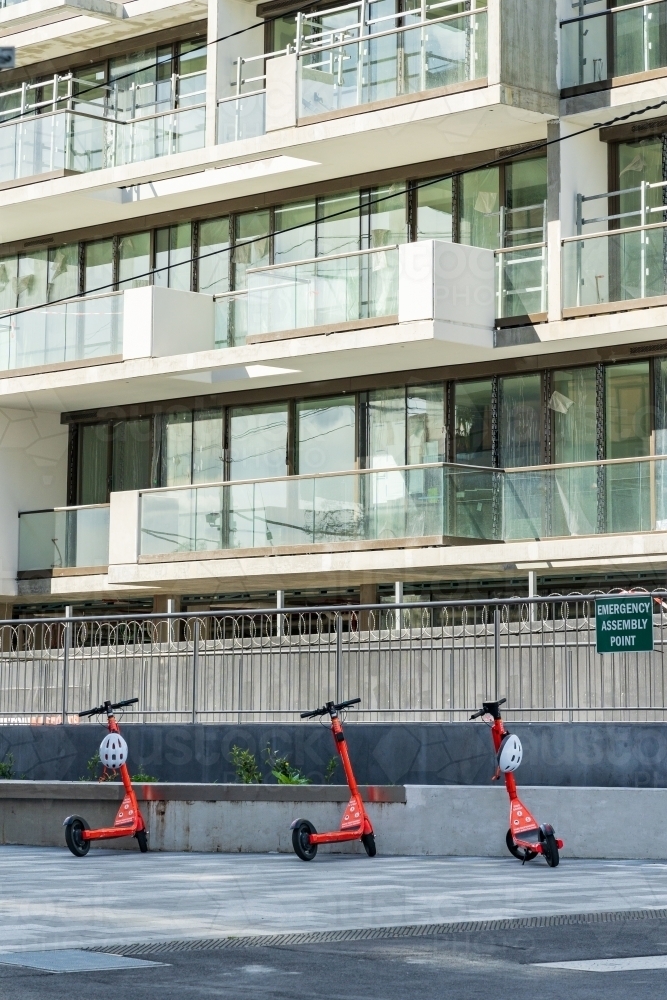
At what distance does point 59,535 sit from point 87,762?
14.5 m

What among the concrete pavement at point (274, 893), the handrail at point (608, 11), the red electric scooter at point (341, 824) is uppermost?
the handrail at point (608, 11)

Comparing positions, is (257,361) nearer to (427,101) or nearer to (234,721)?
(427,101)

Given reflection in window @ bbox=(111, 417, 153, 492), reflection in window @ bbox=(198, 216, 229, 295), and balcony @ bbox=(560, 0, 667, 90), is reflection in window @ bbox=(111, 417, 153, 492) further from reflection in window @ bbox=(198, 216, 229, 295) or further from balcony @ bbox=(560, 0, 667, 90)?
balcony @ bbox=(560, 0, 667, 90)

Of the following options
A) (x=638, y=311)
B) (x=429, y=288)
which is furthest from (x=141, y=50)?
(x=638, y=311)

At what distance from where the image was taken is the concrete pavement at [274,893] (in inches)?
453

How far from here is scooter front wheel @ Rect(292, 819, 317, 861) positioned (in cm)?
1609

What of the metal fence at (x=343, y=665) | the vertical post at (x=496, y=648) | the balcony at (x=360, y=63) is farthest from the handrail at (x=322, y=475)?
the vertical post at (x=496, y=648)

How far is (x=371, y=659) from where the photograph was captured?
18.4m

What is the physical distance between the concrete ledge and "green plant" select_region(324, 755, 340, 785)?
818mm

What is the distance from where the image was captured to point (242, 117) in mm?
31094

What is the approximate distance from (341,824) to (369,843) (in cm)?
34

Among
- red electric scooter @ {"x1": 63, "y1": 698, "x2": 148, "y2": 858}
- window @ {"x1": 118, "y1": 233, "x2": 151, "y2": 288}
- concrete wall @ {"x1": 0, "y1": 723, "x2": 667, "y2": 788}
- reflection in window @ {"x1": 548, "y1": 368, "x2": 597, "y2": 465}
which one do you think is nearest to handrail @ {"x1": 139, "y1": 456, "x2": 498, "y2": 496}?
reflection in window @ {"x1": 548, "y1": 368, "x2": 597, "y2": 465}

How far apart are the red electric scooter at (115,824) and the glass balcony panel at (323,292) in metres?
12.0

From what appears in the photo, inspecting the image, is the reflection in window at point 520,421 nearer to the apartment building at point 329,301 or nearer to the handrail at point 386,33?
the apartment building at point 329,301
